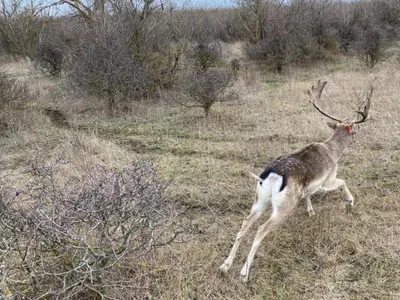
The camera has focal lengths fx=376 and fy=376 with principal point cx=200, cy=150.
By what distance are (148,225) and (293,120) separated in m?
6.19

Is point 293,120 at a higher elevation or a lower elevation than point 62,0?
lower

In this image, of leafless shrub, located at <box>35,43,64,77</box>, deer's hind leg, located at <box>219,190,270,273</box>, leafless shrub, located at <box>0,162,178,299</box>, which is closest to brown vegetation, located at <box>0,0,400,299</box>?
leafless shrub, located at <box>0,162,178,299</box>

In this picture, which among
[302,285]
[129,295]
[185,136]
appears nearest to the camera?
[129,295]

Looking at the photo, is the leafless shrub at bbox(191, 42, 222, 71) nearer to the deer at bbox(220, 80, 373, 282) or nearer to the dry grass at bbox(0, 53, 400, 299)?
the dry grass at bbox(0, 53, 400, 299)

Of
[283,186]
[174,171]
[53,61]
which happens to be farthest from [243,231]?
[53,61]

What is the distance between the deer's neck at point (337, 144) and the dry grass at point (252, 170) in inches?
25.5

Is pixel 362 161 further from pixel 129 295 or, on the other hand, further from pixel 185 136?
pixel 129 295

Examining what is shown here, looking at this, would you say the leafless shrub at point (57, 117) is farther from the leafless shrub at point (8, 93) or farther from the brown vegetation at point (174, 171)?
the leafless shrub at point (8, 93)

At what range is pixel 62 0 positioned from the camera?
15.6 m

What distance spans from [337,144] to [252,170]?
5.35 ft

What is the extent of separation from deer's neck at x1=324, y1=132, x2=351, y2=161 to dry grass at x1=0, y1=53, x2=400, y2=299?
0.65 metres

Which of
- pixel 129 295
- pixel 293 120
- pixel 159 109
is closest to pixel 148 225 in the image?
pixel 129 295

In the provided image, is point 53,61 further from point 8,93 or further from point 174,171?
point 174,171

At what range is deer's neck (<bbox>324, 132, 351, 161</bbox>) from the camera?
16.7 feet
